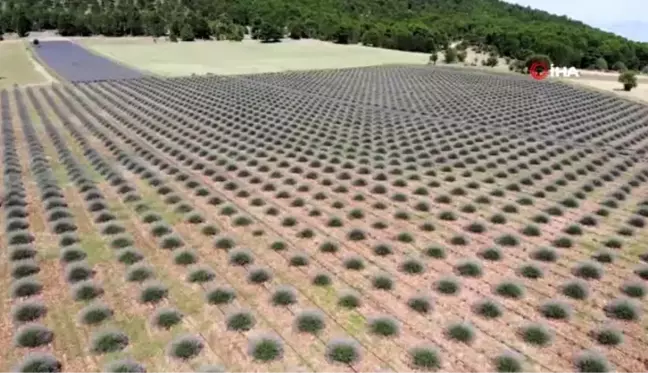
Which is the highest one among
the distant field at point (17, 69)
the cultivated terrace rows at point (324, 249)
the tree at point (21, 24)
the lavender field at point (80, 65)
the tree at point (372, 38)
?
the tree at point (372, 38)

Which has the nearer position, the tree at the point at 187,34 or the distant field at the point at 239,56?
the distant field at the point at 239,56

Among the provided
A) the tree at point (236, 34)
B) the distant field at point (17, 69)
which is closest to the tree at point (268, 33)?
the tree at point (236, 34)

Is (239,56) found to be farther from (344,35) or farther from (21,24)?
(21,24)

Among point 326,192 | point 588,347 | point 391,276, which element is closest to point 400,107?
point 326,192

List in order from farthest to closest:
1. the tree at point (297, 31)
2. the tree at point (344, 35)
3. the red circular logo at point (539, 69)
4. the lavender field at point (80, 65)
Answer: the tree at point (297, 31) → the tree at point (344, 35) → the red circular logo at point (539, 69) → the lavender field at point (80, 65)

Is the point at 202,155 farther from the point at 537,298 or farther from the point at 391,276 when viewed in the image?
the point at 537,298

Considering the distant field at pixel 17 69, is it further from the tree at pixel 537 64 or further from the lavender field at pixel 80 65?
the tree at pixel 537 64
